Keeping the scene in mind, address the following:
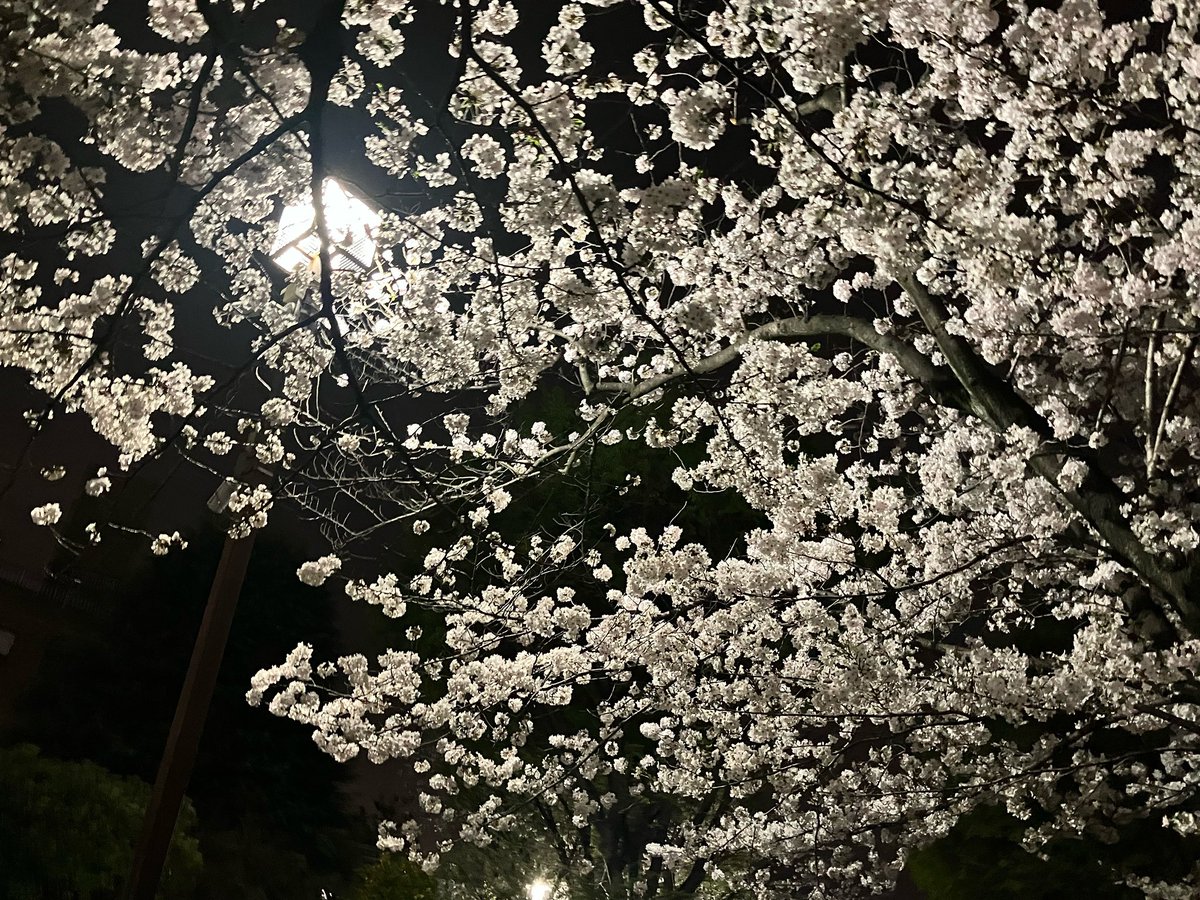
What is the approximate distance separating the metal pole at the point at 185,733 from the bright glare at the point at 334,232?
192cm

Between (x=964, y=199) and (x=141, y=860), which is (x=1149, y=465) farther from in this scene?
(x=141, y=860)

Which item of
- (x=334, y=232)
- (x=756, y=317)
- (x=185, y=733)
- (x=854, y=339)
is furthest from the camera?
(x=756, y=317)

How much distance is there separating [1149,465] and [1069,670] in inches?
71.7

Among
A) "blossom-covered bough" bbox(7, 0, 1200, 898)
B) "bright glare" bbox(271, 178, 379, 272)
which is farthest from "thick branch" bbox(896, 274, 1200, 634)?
"bright glare" bbox(271, 178, 379, 272)

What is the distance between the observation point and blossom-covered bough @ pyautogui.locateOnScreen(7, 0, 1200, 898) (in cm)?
361

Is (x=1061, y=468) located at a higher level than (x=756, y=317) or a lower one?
lower

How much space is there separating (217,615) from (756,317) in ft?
16.0

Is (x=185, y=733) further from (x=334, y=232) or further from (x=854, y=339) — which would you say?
(x=854, y=339)

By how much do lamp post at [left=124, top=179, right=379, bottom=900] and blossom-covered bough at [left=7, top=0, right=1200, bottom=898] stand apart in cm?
20

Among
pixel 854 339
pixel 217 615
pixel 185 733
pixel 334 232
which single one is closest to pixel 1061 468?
pixel 854 339

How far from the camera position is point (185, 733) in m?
4.90

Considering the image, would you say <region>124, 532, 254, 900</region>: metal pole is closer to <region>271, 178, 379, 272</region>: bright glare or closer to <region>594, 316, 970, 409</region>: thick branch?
<region>271, 178, 379, 272</region>: bright glare

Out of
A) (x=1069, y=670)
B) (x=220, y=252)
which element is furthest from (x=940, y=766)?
(x=220, y=252)

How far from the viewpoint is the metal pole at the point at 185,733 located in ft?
15.6
